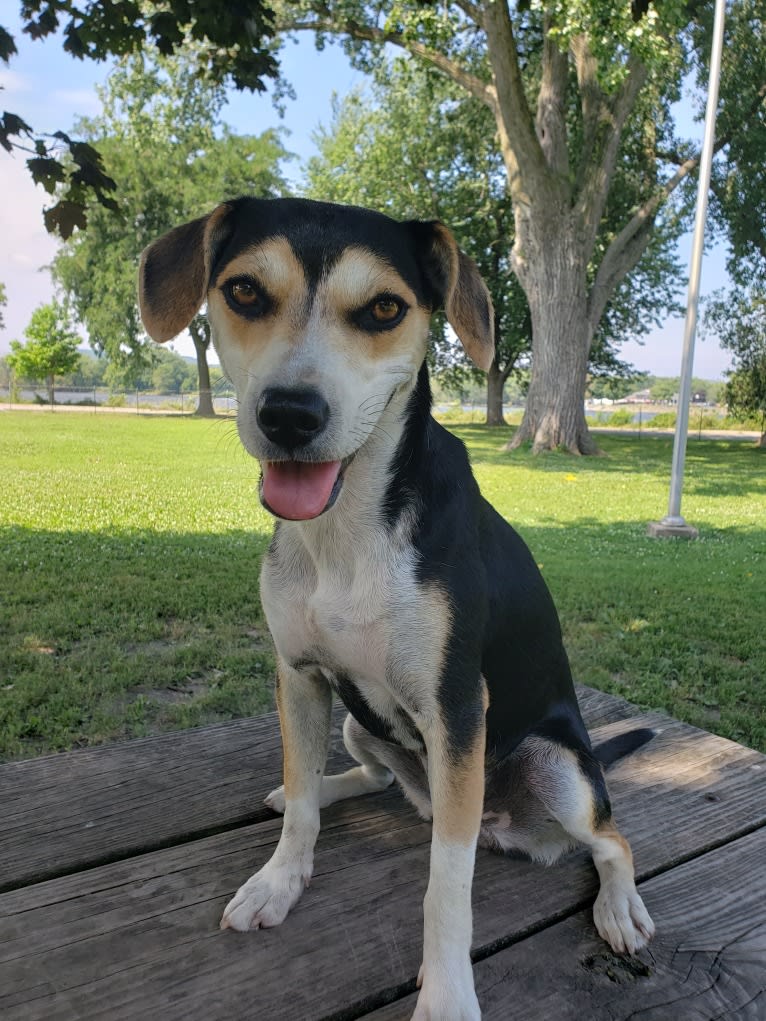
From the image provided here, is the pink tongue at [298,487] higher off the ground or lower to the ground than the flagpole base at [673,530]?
higher

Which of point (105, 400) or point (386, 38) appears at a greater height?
point (386, 38)

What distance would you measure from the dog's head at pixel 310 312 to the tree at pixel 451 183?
2537 centimetres

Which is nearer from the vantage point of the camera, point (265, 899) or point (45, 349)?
point (265, 899)

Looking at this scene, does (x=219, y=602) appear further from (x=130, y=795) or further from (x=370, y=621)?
(x=370, y=621)

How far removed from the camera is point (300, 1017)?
5.22ft

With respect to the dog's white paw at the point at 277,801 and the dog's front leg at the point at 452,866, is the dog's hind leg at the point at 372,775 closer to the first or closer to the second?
the dog's white paw at the point at 277,801

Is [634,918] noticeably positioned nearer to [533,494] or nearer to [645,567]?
[645,567]

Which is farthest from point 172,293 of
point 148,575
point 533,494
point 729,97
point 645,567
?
point 729,97

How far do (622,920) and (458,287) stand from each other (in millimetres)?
1700

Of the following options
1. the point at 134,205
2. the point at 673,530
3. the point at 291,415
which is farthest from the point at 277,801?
the point at 134,205

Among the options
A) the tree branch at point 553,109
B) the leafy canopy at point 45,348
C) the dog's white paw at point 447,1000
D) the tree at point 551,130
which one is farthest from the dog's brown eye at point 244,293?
the leafy canopy at point 45,348

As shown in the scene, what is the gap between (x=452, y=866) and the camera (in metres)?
1.72

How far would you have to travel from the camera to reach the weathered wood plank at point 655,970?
65.6 inches

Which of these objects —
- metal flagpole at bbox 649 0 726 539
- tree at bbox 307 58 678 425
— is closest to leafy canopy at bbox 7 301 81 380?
tree at bbox 307 58 678 425
